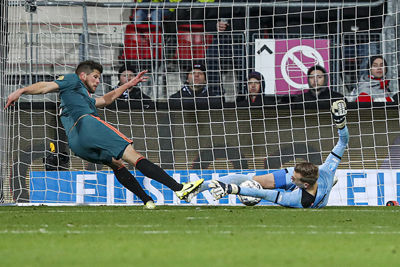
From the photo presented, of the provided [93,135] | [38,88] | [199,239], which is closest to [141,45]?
[93,135]

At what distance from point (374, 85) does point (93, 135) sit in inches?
195

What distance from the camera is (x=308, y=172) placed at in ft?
27.7

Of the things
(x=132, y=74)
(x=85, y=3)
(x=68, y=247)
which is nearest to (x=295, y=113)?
(x=132, y=74)

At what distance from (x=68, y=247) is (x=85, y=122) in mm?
3638

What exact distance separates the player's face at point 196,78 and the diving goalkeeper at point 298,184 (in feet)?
8.22

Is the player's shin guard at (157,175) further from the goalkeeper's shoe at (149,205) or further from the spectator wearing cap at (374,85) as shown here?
the spectator wearing cap at (374,85)

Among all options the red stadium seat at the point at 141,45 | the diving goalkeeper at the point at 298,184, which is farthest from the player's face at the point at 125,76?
the diving goalkeeper at the point at 298,184

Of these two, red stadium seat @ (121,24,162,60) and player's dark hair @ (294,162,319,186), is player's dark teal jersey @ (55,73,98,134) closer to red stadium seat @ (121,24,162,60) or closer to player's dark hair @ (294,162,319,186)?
player's dark hair @ (294,162,319,186)

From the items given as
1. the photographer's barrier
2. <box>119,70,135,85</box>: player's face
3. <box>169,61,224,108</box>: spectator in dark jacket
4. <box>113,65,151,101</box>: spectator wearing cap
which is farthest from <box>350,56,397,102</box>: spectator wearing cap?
<box>119,70,135,85</box>: player's face

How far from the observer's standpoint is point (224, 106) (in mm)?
11289

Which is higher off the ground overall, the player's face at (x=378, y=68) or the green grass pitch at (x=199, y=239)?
the player's face at (x=378, y=68)

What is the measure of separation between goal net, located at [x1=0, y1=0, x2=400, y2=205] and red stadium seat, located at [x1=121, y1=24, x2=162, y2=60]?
0.9 inches

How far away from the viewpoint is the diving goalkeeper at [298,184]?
27.2 ft

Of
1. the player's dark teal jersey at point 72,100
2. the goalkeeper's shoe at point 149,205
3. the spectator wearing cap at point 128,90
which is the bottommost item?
the goalkeeper's shoe at point 149,205
